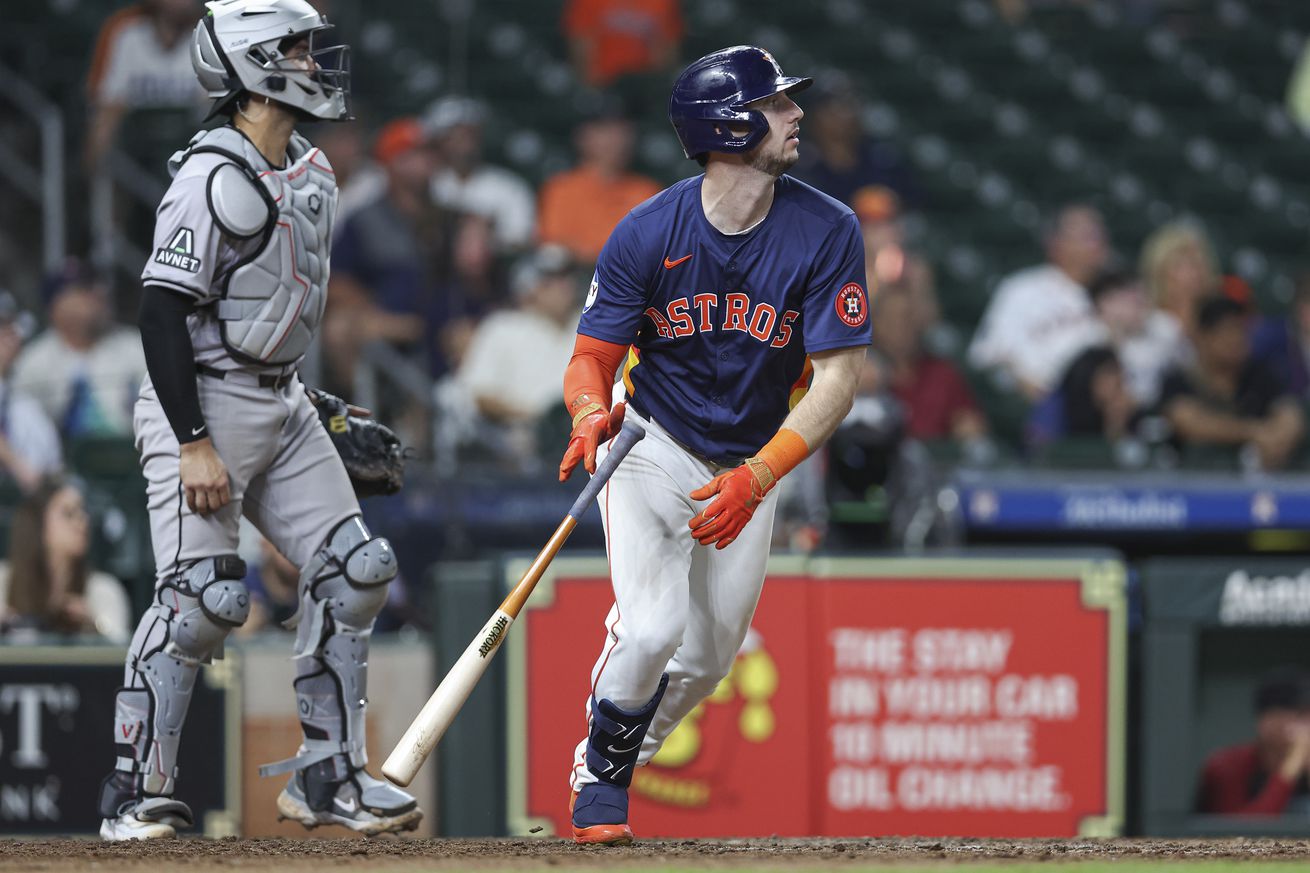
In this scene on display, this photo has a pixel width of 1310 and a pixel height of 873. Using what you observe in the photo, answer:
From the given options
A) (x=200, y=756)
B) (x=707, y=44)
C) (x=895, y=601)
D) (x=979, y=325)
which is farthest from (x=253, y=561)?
(x=707, y=44)

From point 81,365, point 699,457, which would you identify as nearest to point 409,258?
point 81,365

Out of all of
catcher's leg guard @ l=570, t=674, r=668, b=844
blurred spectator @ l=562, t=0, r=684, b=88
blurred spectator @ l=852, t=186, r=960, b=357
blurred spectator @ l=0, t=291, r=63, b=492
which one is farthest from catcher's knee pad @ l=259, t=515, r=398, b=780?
blurred spectator @ l=562, t=0, r=684, b=88

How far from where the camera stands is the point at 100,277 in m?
7.73

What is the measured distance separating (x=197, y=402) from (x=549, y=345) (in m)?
3.78

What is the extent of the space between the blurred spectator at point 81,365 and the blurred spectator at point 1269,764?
13.6 feet

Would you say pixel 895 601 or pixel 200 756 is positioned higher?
pixel 895 601

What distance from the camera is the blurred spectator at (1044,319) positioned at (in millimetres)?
9188

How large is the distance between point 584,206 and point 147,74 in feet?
7.09

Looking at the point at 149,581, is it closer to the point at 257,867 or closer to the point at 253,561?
the point at 253,561

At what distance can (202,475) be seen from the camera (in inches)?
179

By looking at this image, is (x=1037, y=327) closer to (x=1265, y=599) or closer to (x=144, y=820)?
(x=1265, y=599)

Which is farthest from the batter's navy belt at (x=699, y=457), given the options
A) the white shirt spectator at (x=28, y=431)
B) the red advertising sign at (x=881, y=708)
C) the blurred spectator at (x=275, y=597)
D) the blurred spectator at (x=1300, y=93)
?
the blurred spectator at (x=1300, y=93)

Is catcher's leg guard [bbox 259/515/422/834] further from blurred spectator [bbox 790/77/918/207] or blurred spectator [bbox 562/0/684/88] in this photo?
blurred spectator [bbox 562/0/684/88]

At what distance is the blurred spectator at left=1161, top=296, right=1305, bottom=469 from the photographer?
8.13 metres
